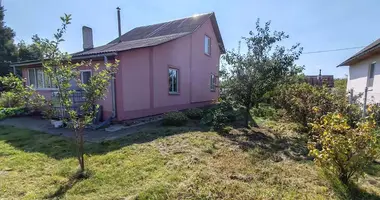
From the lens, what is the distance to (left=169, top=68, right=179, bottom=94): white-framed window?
11.7 metres

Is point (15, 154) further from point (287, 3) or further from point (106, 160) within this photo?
point (287, 3)

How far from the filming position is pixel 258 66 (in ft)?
23.8

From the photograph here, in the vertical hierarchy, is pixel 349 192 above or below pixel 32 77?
below

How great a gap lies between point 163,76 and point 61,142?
231 inches

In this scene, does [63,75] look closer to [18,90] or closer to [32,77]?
[18,90]

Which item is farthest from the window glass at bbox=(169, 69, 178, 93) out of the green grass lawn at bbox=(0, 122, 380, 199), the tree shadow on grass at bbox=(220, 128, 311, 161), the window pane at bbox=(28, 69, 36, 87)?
the window pane at bbox=(28, 69, 36, 87)

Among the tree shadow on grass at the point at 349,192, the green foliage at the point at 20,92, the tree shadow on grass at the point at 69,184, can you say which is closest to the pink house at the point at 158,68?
the green foliage at the point at 20,92

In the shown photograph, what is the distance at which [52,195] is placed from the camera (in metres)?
3.33

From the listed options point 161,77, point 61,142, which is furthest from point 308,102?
point 61,142

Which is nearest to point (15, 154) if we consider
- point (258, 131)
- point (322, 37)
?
point (258, 131)

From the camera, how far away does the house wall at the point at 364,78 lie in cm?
1002

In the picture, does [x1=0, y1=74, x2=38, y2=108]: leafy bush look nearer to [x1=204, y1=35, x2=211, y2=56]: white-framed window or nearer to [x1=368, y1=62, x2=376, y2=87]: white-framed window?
[x1=204, y1=35, x2=211, y2=56]: white-framed window

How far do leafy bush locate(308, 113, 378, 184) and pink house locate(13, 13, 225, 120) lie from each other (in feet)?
19.5

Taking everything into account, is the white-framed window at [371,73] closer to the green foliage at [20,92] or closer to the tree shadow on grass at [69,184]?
the tree shadow on grass at [69,184]
